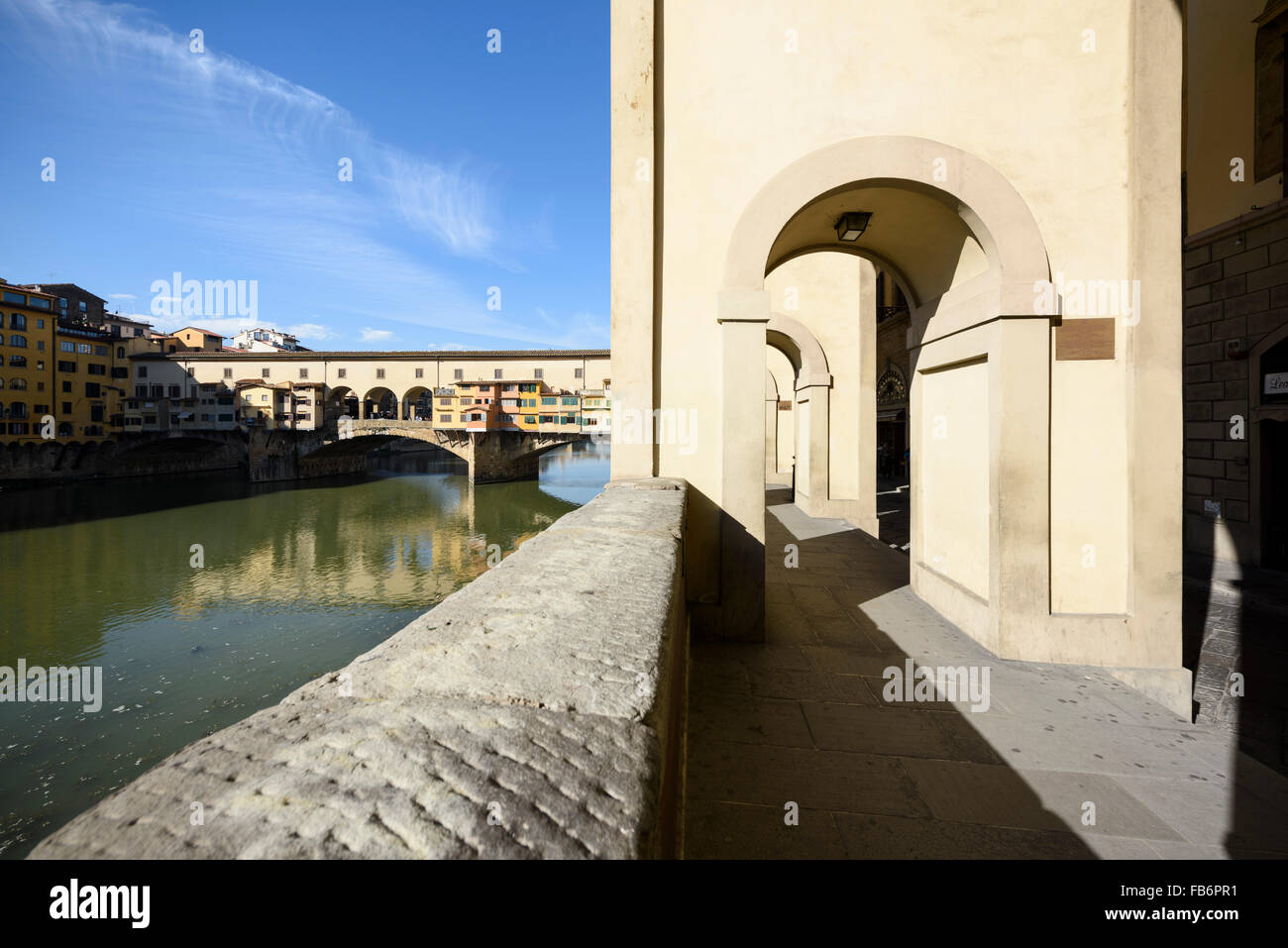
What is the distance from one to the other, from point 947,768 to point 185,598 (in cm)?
2034

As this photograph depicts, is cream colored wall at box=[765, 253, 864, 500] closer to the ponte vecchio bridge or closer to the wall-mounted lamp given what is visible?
the wall-mounted lamp

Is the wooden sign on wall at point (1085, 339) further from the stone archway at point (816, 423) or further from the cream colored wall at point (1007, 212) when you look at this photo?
the stone archway at point (816, 423)

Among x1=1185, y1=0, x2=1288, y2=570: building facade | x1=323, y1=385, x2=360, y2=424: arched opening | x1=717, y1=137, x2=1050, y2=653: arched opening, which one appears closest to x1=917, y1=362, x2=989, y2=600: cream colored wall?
x1=717, y1=137, x2=1050, y2=653: arched opening

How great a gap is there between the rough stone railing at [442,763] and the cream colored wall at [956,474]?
14.7 feet

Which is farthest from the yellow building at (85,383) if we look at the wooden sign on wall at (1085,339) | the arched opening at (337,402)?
the wooden sign on wall at (1085,339)

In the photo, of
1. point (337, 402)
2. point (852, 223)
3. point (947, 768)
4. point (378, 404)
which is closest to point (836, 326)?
point (852, 223)

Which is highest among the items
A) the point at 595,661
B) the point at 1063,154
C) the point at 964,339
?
the point at 1063,154

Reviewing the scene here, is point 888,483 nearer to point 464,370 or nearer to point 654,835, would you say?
point 654,835

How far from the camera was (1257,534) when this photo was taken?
30.2 feet

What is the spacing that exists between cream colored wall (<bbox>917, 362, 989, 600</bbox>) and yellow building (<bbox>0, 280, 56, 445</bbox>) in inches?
2226

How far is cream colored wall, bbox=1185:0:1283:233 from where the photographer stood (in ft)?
31.2
